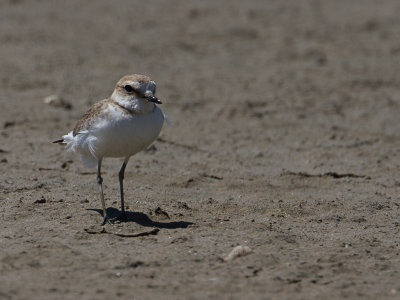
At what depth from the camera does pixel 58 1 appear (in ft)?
46.3

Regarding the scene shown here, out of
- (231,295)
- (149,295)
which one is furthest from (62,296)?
(231,295)

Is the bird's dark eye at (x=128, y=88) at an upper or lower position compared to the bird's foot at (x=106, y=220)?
upper

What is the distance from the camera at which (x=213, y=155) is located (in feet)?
26.7

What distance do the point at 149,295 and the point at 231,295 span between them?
50 cm

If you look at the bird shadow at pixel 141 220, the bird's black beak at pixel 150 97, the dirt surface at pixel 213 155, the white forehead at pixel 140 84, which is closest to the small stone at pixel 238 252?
the dirt surface at pixel 213 155

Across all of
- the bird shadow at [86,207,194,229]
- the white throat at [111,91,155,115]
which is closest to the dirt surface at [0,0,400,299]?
the bird shadow at [86,207,194,229]

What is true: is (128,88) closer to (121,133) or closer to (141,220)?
(121,133)

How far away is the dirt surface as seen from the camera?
16.2ft

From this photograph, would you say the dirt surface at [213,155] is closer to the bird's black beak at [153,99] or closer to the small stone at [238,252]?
the small stone at [238,252]

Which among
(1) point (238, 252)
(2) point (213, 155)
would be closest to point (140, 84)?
(1) point (238, 252)

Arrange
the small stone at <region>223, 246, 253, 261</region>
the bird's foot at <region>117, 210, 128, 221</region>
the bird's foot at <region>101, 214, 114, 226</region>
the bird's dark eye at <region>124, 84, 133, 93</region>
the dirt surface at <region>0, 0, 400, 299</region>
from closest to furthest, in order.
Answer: the dirt surface at <region>0, 0, 400, 299</region> → the small stone at <region>223, 246, 253, 261</region> → the bird's dark eye at <region>124, 84, 133, 93</region> → the bird's foot at <region>101, 214, 114, 226</region> → the bird's foot at <region>117, 210, 128, 221</region>

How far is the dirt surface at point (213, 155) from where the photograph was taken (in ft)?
16.2

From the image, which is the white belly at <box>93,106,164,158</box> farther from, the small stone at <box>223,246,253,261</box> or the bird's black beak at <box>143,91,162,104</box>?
the small stone at <box>223,246,253,261</box>

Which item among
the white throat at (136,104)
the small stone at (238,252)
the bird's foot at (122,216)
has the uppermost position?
the white throat at (136,104)
